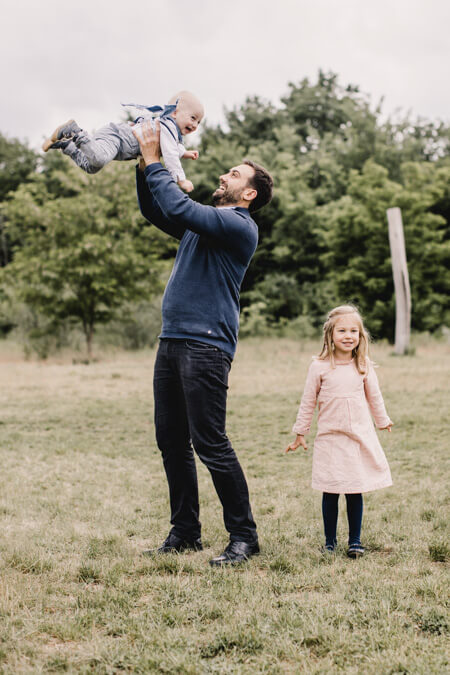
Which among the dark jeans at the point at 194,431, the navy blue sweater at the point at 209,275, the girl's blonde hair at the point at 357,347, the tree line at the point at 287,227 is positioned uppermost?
the tree line at the point at 287,227

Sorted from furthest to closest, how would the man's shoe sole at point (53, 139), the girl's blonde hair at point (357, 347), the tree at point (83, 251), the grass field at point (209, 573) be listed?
the tree at point (83, 251), the girl's blonde hair at point (357, 347), the man's shoe sole at point (53, 139), the grass field at point (209, 573)

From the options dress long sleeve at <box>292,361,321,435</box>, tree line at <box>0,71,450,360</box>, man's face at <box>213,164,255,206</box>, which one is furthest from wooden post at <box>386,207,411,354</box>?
man's face at <box>213,164,255,206</box>

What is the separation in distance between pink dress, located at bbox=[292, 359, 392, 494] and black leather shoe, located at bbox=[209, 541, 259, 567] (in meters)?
0.50

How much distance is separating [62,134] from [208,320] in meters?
1.22

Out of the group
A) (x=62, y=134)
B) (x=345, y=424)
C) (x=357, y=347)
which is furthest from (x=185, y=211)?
(x=345, y=424)

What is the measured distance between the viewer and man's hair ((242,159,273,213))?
3789 millimetres

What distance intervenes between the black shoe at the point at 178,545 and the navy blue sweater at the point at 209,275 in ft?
3.84

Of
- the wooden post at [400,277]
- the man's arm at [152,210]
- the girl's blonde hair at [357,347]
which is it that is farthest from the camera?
the wooden post at [400,277]

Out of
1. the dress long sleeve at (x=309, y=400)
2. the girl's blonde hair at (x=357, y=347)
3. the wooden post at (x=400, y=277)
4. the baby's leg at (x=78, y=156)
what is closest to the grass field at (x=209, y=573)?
the dress long sleeve at (x=309, y=400)

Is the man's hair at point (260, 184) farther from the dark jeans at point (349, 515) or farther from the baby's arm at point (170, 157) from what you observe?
the dark jeans at point (349, 515)

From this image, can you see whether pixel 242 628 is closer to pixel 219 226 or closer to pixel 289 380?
pixel 219 226

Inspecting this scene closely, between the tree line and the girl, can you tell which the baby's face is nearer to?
the girl

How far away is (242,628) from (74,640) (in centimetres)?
69

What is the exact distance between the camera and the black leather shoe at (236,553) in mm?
3559
